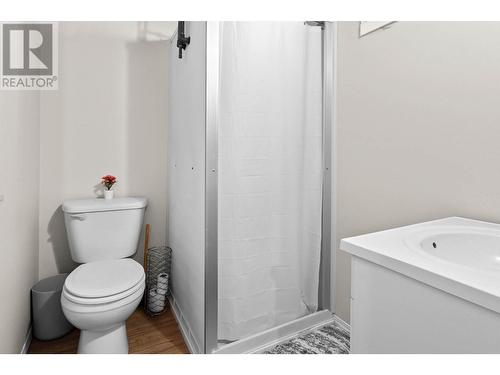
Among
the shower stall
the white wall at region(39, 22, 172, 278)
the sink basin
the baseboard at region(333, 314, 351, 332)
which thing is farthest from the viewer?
the white wall at region(39, 22, 172, 278)

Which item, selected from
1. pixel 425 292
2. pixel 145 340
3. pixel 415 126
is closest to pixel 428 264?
pixel 425 292

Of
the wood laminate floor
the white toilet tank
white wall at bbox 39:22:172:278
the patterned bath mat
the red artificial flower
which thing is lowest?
the wood laminate floor

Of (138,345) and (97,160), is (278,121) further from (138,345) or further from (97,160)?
(138,345)

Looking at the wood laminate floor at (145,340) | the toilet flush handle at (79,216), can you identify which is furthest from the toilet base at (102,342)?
the toilet flush handle at (79,216)

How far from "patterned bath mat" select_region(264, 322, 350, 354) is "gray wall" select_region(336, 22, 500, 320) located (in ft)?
0.36

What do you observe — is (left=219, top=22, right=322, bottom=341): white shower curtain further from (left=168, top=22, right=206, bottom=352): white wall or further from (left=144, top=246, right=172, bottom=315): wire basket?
(left=144, top=246, right=172, bottom=315): wire basket

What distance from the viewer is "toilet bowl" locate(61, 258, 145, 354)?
48.0 inches

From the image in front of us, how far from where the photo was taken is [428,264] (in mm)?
633

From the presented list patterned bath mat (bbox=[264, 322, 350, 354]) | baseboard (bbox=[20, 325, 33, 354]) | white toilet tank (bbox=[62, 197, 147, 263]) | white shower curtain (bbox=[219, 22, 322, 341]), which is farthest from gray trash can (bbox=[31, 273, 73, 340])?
patterned bath mat (bbox=[264, 322, 350, 354])

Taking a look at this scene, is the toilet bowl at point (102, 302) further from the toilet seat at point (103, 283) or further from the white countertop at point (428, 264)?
the white countertop at point (428, 264)

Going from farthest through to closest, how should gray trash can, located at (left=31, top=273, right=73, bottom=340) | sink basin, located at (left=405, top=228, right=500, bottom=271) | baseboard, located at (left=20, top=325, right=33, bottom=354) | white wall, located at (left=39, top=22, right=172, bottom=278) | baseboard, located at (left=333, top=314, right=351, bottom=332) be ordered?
white wall, located at (left=39, top=22, right=172, bottom=278) < baseboard, located at (left=333, top=314, right=351, bottom=332) < gray trash can, located at (left=31, top=273, right=73, bottom=340) < baseboard, located at (left=20, top=325, right=33, bottom=354) < sink basin, located at (left=405, top=228, right=500, bottom=271)

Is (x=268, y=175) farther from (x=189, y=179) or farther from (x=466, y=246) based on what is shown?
(x=466, y=246)

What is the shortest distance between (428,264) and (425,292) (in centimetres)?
6

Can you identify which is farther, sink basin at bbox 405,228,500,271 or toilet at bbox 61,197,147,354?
toilet at bbox 61,197,147,354
